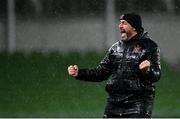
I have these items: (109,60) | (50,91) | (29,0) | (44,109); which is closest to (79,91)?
(50,91)

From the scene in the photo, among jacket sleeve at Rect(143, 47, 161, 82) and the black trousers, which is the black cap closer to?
jacket sleeve at Rect(143, 47, 161, 82)

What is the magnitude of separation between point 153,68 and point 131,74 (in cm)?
16

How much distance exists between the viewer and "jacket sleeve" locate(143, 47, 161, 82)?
5.79m

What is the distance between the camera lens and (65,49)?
19.1m

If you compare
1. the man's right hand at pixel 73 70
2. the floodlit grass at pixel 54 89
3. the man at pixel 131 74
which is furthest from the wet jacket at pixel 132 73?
the floodlit grass at pixel 54 89

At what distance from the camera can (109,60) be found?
6066mm

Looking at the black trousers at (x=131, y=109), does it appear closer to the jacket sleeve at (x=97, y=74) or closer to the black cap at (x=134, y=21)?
the jacket sleeve at (x=97, y=74)

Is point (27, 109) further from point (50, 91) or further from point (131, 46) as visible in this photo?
point (131, 46)

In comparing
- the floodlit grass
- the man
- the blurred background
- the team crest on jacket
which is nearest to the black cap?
the man

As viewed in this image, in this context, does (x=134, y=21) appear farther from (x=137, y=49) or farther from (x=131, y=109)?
(x=131, y=109)

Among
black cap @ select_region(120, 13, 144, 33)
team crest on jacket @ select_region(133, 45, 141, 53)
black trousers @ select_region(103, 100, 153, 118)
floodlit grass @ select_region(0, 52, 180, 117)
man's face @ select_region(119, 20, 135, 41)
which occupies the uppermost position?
black cap @ select_region(120, 13, 144, 33)

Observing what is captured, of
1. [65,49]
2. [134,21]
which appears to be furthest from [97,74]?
[65,49]

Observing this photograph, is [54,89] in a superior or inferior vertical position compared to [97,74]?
inferior

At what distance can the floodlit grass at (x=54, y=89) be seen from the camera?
13.1 m
